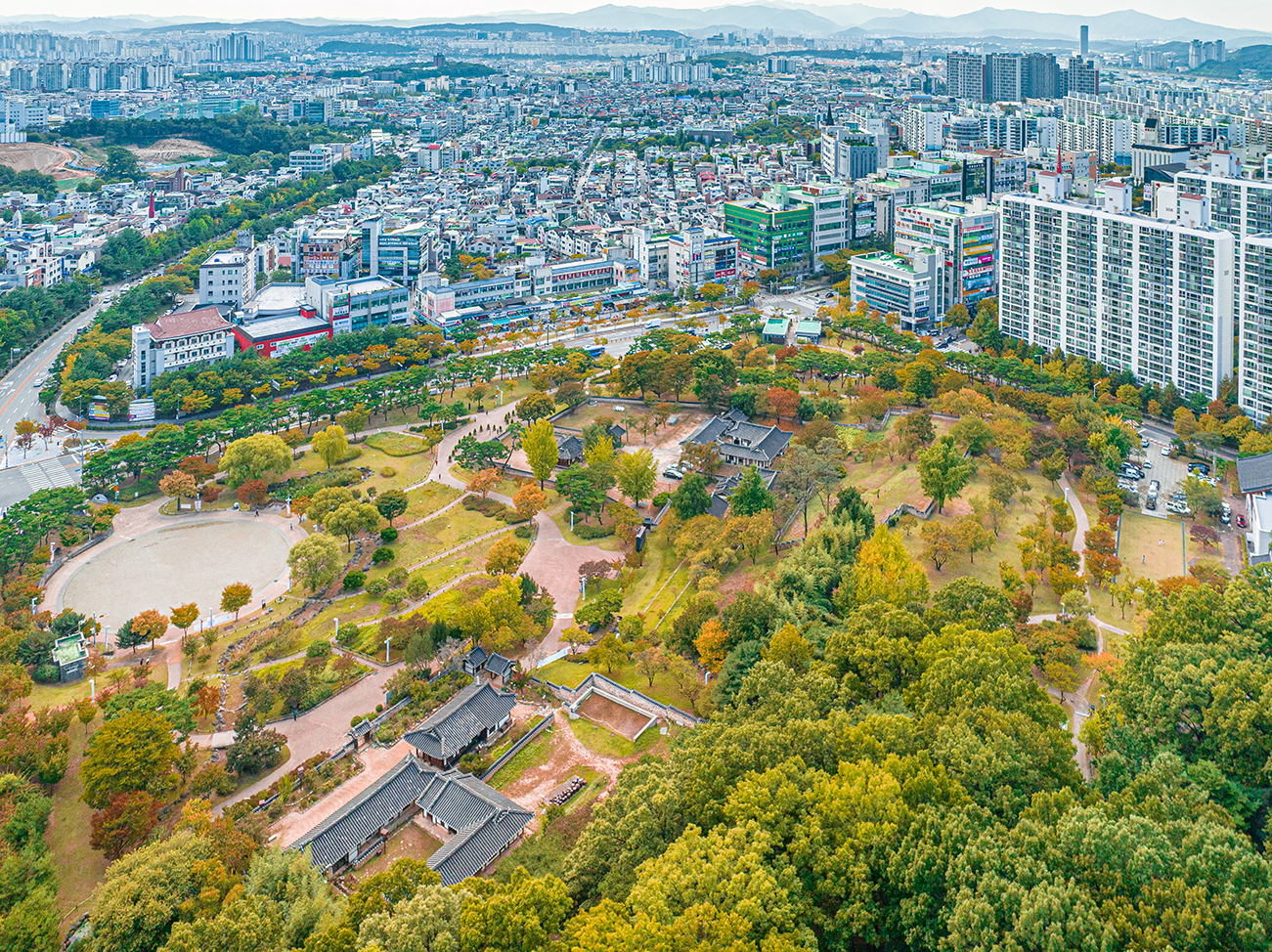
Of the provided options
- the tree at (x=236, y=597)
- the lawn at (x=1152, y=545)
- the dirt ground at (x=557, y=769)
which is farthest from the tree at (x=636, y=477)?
the lawn at (x=1152, y=545)

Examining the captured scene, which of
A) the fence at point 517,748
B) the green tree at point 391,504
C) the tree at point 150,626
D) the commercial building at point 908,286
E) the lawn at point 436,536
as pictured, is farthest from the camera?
the commercial building at point 908,286

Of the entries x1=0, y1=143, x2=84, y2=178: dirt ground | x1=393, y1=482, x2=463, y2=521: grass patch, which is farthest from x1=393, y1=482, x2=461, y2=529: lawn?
x1=0, y1=143, x2=84, y2=178: dirt ground

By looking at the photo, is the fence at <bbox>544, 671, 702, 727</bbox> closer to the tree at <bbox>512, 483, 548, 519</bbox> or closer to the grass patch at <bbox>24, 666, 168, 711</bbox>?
the tree at <bbox>512, 483, 548, 519</bbox>

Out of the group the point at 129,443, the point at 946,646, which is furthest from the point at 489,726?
the point at 129,443

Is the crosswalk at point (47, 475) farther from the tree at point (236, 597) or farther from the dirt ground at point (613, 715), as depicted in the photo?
the dirt ground at point (613, 715)

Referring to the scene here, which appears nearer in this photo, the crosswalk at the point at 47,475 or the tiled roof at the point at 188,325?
the crosswalk at the point at 47,475

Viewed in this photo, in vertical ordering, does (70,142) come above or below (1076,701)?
above

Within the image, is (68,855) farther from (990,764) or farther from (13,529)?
(990,764)
